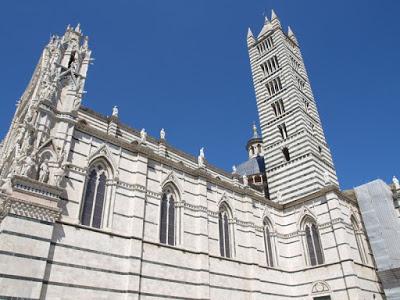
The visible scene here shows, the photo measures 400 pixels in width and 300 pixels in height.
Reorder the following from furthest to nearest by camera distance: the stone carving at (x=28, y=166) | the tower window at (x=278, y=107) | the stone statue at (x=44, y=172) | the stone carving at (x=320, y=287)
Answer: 1. the tower window at (x=278, y=107)
2. the stone carving at (x=320, y=287)
3. the stone statue at (x=44, y=172)
4. the stone carving at (x=28, y=166)

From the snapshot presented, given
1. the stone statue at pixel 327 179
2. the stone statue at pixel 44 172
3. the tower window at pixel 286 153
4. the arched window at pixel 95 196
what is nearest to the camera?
the stone statue at pixel 44 172

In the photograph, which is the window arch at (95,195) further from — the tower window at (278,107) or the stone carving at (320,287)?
the tower window at (278,107)

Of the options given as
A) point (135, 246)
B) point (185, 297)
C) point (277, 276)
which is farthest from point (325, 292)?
point (135, 246)

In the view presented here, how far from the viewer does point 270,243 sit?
22562 mm

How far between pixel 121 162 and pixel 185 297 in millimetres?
7140

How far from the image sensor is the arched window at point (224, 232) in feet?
64.2

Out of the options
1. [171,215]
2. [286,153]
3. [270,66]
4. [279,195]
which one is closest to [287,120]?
[286,153]

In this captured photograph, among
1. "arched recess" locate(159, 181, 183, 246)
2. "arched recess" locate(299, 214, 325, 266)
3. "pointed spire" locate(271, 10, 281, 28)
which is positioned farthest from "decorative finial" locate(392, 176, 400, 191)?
"pointed spire" locate(271, 10, 281, 28)

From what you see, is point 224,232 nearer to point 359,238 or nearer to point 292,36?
point 359,238

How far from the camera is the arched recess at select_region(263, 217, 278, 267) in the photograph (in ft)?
71.7

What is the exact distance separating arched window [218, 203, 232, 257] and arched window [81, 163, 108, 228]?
7.59 meters

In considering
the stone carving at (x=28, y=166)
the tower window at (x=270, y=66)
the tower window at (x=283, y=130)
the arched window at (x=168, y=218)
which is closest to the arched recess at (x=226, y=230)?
the arched window at (x=168, y=218)

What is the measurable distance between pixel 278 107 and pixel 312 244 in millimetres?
13961

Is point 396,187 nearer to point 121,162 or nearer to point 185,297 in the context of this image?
point 185,297
